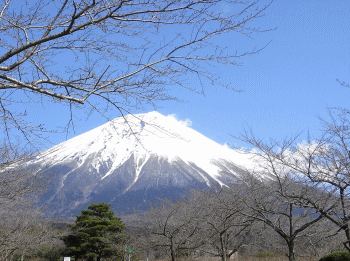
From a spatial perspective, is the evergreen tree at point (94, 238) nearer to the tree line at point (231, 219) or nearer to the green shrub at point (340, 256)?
the tree line at point (231, 219)

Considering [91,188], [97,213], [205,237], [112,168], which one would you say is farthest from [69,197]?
[205,237]

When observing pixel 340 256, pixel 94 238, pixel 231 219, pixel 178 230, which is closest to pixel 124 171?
pixel 94 238

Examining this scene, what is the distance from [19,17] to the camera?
4.35m

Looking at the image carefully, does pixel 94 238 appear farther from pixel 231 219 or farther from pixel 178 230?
pixel 231 219

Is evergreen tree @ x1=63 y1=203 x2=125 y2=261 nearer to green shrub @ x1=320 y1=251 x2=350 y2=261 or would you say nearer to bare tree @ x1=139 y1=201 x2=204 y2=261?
bare tree @ x1=139 y1=201 x2=204 y2=261

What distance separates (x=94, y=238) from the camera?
27797 millimetres

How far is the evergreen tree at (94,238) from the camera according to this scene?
27281 mm

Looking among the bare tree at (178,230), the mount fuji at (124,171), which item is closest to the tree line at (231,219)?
the bare tree at (178,230)

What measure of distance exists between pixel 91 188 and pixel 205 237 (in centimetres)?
15047

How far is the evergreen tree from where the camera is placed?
1074 inches

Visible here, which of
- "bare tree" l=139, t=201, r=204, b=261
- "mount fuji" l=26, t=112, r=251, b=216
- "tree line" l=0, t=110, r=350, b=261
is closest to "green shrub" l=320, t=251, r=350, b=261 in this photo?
"tree line" l=0, t=110, r=350, b=261

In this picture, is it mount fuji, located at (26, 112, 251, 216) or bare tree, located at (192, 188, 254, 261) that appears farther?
mount fuji, located at (26, 112, 251, 216)

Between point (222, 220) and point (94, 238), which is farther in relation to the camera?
point (94, 238)

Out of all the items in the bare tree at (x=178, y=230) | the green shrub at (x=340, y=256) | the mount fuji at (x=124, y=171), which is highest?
the mount fuji at (x=124, y=171)
